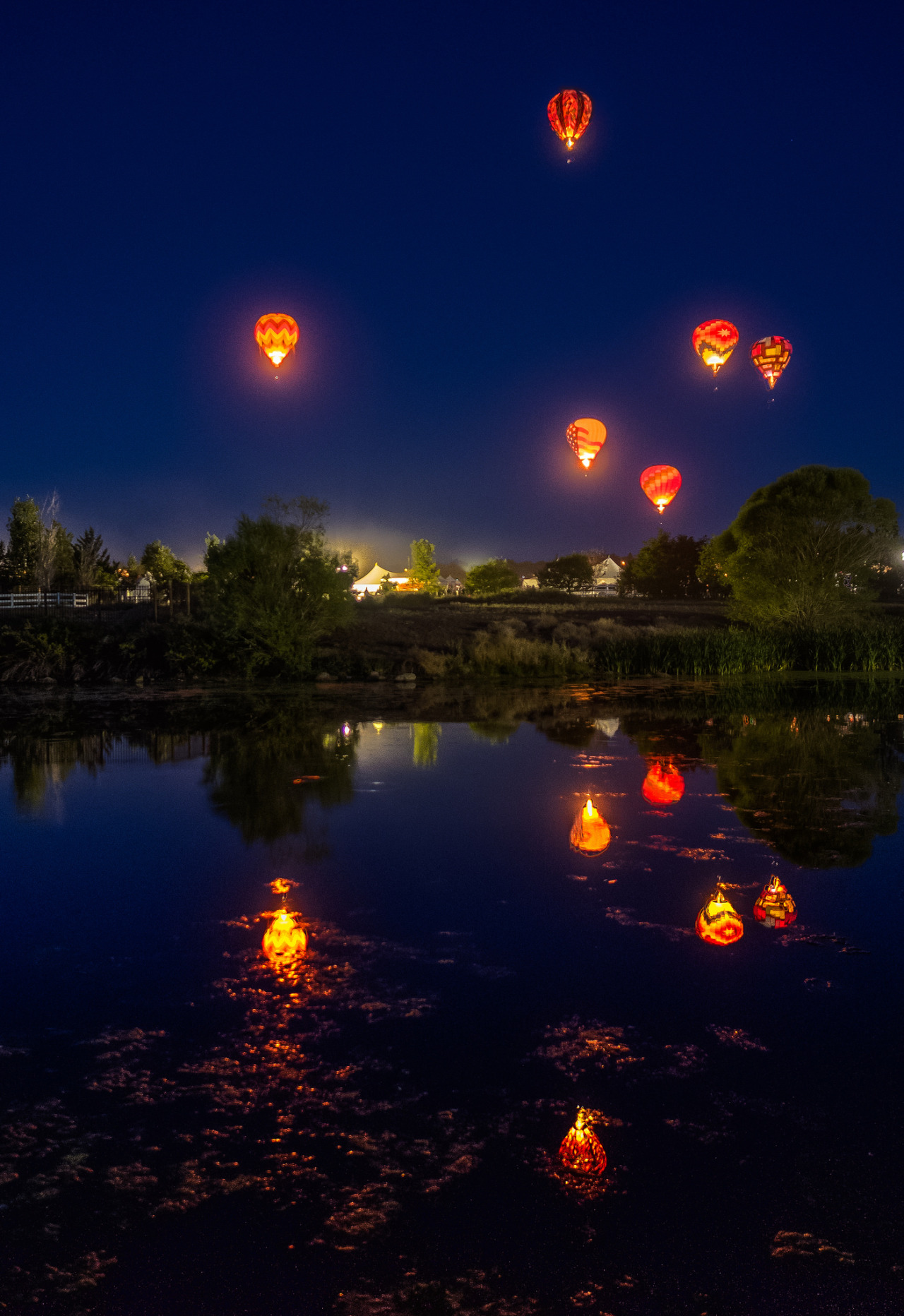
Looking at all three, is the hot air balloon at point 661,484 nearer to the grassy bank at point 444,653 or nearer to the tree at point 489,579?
the grassy bank at point 444,653

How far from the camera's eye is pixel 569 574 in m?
99.8

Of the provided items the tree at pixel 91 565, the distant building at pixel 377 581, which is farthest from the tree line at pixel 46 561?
the distant building at pixel 377 581

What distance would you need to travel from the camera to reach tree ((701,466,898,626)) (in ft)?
118

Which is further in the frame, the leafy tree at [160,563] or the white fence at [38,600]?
the leafy tree at [160,563]

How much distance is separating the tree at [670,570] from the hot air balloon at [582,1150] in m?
77.6

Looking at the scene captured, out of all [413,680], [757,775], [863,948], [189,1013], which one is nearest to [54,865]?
[189,1013]

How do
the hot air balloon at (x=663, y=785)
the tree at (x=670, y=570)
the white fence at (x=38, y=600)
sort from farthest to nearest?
the tree at (x=670, y=570) → the white fence at (x=38, y=600) → the hot air balloon at (x=663, y=785)

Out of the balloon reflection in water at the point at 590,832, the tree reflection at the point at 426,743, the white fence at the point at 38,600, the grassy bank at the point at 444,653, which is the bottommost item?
the balloon reflection in water at the point at 590,832

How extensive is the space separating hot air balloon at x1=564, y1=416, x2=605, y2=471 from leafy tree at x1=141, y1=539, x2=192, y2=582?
1987 inches

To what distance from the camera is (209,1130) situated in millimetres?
3984

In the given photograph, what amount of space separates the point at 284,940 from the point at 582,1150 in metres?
2.81

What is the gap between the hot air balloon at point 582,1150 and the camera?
12.3 ft

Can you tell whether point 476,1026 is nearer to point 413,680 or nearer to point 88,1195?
point 88,1195

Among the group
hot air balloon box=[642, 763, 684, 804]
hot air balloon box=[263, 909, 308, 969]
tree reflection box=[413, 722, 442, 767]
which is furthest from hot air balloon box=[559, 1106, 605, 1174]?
tree reflection box=[413, 722, 442, 767]
